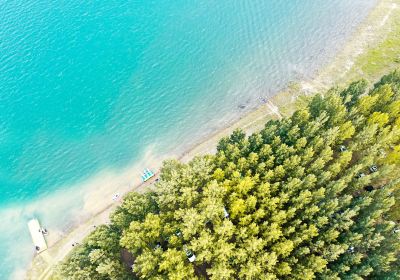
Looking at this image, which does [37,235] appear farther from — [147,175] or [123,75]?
[123,75]

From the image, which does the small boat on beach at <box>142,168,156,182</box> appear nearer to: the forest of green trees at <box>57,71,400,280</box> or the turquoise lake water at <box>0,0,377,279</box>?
the turquoise lake water at <box>0,0,377,279</box>

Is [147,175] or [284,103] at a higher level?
[147,175]

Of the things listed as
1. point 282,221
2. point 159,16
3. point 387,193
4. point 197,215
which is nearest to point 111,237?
point 197,215

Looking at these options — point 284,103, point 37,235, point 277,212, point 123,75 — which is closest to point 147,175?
point 37,235

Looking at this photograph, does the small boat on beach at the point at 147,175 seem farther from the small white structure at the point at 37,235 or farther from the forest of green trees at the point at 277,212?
the small white structure at the point at 37,235

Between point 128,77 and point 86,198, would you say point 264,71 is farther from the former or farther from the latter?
point 86,198

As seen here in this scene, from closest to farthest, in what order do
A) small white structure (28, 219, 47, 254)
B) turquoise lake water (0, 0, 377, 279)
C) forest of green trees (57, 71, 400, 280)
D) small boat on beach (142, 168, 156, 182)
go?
forest of green trees (57, 71, 400, 280) → small white structure (28, 219, 47, 254) → small boat on beach (142, 168, 156, 182) → turquoise lake water (0, 0, 377, 279)

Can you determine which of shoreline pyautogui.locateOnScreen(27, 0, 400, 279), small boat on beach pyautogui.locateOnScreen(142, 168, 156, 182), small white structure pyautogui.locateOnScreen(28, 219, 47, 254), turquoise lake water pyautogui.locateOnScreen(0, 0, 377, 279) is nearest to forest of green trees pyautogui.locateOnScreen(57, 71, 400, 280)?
small boat on beach pyautogui.locateOnScreen(142, 168, 156, 182)
